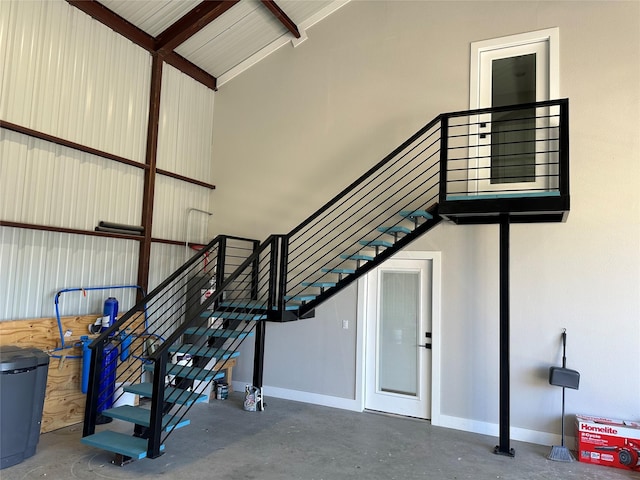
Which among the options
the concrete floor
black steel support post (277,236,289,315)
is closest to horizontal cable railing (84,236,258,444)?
the concrete floor

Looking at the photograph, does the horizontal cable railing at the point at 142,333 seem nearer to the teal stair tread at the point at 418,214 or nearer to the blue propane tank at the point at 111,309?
the blue propane tank at the point at 111,309

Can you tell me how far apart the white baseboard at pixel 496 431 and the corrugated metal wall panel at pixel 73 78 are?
212 inches

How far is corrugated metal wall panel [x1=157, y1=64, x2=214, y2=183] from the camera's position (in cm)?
657

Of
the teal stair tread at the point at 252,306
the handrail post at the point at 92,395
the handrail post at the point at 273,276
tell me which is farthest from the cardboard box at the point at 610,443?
the handrail post at the point at 92,395

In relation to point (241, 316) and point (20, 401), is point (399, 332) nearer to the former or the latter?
point (241, 316)

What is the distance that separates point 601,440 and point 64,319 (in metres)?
5.93

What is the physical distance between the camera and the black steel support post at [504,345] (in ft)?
14.9

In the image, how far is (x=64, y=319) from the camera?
16.6ft

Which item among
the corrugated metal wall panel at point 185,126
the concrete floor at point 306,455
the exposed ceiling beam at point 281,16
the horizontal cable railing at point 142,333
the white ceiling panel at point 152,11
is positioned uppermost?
the exposed ceiling beam at point 281,16

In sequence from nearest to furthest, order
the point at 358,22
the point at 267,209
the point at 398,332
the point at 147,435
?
1. the point at 147,435
2. the point at 398,332
3. the point at 358,22
4. the point at 267,209

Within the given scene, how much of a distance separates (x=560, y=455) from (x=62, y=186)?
6.26 m

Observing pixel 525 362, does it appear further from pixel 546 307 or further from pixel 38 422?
pixel 38 422

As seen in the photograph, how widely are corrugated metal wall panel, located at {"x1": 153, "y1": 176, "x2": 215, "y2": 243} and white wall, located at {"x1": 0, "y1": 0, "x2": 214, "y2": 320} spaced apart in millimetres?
18

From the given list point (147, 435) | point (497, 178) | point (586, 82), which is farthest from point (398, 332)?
point (586, 82)
